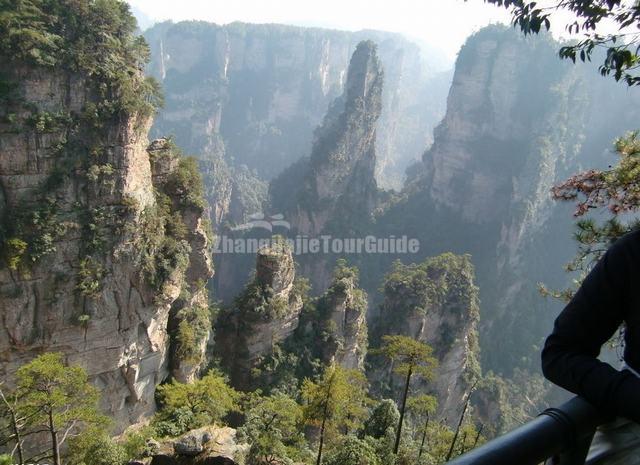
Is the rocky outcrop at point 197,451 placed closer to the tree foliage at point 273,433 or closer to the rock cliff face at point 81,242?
the tree foliage at point 273,433

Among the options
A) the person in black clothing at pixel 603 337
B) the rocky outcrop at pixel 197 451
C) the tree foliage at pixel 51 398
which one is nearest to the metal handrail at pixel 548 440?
the person in black clothing at pixel 603 337

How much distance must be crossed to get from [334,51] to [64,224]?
337 ft

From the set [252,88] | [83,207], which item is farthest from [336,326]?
[252,88]

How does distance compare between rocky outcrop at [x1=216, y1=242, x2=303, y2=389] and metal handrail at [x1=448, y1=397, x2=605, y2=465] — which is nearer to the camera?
metal handrail at [x1=448, y1=397, x2=605, y2=465]

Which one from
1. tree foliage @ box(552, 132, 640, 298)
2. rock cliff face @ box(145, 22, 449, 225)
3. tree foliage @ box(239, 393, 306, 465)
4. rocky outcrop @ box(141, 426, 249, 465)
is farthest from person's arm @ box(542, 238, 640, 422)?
rock cliff face @ box(145, 22, 449, 225)

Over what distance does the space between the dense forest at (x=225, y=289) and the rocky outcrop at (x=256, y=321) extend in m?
0.08

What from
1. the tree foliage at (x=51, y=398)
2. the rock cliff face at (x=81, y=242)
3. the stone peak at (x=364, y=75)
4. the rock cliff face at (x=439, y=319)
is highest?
the stone peak at (x=364, y=75)

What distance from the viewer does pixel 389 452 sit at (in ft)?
46.2

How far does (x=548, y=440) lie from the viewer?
4.00ft

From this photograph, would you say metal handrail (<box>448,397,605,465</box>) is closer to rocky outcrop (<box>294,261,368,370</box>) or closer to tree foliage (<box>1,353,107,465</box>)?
tree foliage (<box>1,353,107,465</box>)

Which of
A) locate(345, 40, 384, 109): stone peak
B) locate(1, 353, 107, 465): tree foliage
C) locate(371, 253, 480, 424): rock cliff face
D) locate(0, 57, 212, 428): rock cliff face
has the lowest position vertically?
locate(371, 253, 480, 424): rock cliff face

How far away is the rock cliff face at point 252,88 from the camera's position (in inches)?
3617

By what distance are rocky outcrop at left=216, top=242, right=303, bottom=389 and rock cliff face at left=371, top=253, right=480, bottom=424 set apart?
323 inches

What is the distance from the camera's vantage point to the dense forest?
11.6 m
